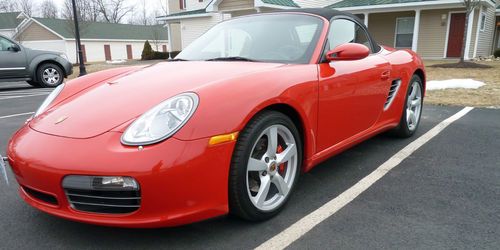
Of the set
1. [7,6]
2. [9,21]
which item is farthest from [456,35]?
[7,6]

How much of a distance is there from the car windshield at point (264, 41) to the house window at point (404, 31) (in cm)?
1727

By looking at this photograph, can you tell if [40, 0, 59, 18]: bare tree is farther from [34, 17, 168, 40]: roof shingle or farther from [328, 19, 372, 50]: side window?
[328, 19, 372, 50]: side window

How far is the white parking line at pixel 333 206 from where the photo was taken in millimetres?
2131

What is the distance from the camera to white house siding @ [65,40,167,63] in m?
38.2

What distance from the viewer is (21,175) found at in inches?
81.7

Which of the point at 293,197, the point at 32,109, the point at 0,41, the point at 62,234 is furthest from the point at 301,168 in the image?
the point at 0,41

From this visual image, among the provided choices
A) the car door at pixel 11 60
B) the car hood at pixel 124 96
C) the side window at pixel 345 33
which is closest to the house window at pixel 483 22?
the side window at pixel 345 33

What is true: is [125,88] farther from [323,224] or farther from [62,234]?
[323,224]

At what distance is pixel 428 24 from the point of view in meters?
17.9

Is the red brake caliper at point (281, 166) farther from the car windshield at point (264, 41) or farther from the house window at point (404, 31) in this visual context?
the house window at point (404, 31)

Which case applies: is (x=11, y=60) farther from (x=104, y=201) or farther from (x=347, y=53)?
(x=347, y=53)

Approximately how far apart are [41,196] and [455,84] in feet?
28.8

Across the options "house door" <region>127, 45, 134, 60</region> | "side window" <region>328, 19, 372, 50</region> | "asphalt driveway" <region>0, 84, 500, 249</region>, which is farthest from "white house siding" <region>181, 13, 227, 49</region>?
"house door" <region>127, 45, 134, 60</region>

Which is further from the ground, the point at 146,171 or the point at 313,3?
the point at 313,3
